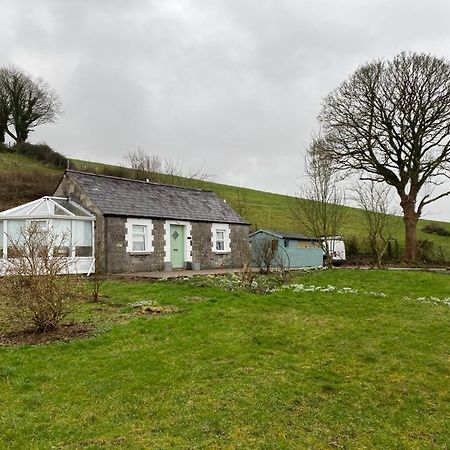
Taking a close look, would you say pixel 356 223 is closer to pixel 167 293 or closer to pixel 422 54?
pixel 422 54

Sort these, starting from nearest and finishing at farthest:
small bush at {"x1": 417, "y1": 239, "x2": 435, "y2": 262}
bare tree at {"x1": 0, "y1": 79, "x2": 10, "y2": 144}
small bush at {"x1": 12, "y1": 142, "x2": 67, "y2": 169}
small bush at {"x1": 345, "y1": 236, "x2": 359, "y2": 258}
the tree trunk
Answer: the tree trunk < small bush at {"x1": 417, "y1": 239, "x2": 435, "y2": 262} < small bush at {"x1": 345, "y1": 236, "x2": 359, "y2": 258} < small bush at {"x1": 12, "y1": 142, "x2": 67, "y2": 169} < bare tree at {"x1": 0, "y1": 79, "x2": 10, "y2": 144}

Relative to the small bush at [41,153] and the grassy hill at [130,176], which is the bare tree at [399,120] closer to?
the grassy hill at [130,176]

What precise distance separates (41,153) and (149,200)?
24469 millimetres

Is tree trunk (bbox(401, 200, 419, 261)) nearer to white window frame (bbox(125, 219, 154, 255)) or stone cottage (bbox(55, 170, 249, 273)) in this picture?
stone cottage (bbox(55, 170, 249, 273))

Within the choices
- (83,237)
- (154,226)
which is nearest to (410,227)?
(154,226)

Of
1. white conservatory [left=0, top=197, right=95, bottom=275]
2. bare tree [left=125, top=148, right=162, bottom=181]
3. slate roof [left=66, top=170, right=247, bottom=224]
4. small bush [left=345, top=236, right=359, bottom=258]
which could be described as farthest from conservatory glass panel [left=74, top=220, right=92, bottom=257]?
small bush [left=345, top=236, right=359, bottom=258]

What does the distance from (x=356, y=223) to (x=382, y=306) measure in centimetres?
3556

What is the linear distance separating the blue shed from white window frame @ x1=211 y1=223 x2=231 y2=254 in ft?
8.57

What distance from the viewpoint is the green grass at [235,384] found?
4.93m

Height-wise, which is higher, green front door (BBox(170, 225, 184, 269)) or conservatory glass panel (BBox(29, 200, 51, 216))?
conservatory glass panel (BBox(29, 200, 51, 216))

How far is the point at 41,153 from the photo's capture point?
42.8 metres

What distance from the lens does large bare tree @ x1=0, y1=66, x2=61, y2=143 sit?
4469cm

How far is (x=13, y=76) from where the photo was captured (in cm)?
Result: 4534

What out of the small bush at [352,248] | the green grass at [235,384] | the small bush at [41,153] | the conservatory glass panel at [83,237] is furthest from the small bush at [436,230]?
the small bush at [41,153]
